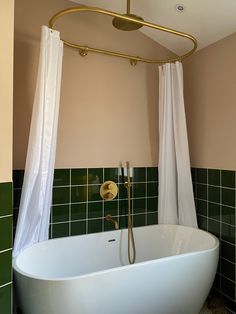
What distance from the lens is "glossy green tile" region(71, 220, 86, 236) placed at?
2332mm

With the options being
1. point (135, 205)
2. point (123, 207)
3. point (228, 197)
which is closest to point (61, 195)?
point (123, 207)

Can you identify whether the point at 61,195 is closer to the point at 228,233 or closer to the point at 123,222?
the point at 123,222

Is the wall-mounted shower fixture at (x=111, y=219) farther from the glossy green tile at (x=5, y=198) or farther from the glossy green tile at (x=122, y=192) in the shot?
the glossy green tile at (x=5, y=198)

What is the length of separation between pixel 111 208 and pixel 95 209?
169 millimetres

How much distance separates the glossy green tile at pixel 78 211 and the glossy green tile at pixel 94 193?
0.09 m

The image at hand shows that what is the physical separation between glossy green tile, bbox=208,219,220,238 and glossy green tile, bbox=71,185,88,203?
1.24m

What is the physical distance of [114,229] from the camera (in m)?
2.48

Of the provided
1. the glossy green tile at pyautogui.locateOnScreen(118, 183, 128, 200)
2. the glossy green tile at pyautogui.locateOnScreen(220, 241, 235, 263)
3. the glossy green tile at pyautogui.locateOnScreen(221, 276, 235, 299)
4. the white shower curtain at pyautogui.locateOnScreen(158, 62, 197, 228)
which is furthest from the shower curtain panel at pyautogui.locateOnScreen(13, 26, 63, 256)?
the glossy green tile at pyautogui.locateOnScreen(221, 276, 235, 299)

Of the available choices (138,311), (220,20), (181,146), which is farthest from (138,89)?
(138,311)

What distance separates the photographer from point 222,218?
231cm

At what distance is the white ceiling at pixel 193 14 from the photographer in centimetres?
200

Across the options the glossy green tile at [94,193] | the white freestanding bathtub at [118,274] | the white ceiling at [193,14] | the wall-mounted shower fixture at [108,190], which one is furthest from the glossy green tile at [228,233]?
the white ceiling at [193,14]

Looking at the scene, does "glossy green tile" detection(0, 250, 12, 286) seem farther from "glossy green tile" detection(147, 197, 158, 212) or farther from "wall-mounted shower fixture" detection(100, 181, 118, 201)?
"glossy green tile" detection(147, 197, 158, 212)

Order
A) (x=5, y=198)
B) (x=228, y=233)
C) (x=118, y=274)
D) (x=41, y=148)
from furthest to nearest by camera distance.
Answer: (x=228, y=233) < (x=41, y=148) < (x=118, y=274) < (x=5, y=198)
